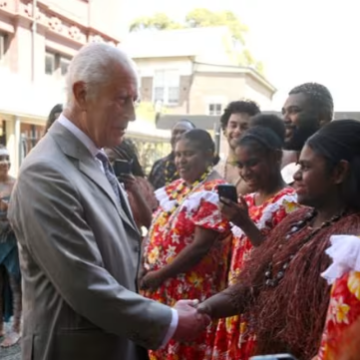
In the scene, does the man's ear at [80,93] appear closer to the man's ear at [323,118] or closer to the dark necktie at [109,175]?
the dark necktie at [109,175]

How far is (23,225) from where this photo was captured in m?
1.60

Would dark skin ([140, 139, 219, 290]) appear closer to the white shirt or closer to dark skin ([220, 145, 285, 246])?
dark skin ([220, 145, 285, 246])

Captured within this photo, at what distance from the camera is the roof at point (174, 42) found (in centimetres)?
2417

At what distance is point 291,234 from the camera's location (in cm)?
190

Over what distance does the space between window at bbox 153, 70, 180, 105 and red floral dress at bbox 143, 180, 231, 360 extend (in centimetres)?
2192

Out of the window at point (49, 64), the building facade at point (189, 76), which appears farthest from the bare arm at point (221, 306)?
the building facade at point (189, 76)

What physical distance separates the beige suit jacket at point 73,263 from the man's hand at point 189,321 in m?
0.08

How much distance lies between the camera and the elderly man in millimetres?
1572

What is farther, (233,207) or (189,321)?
(233,207)

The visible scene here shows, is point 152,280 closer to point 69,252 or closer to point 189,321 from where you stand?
point 189,321

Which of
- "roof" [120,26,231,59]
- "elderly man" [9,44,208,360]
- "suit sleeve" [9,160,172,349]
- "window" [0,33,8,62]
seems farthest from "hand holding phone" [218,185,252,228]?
"roof" [120,26,231,59]

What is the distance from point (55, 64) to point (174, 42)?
14828mm

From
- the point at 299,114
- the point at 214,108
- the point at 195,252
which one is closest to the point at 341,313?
the point at 195,252

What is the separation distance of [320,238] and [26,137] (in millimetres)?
8999
